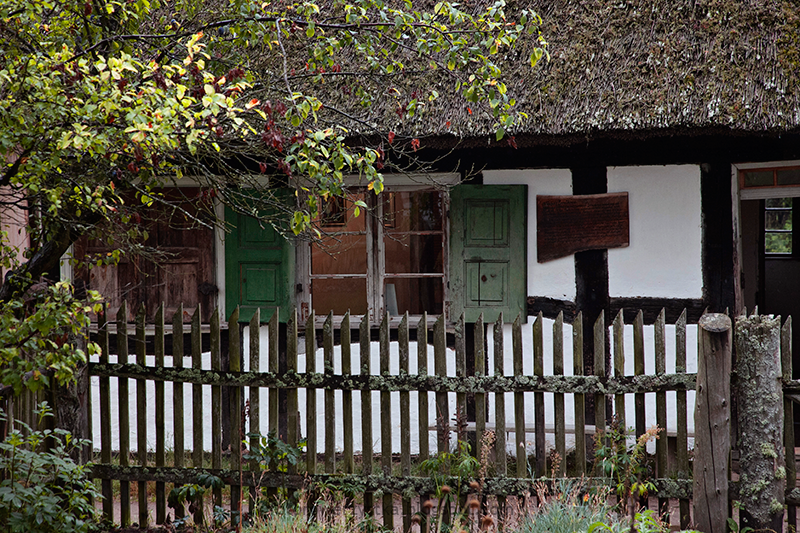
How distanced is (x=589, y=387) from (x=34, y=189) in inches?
103

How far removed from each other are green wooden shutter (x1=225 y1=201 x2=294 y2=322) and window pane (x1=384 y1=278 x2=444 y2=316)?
106 cm

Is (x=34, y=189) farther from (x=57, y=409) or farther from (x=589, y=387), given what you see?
(x=589, y=387)

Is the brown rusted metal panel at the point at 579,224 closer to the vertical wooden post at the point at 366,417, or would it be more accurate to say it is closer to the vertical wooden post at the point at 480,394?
the vertical wooden post at the point at 480,394

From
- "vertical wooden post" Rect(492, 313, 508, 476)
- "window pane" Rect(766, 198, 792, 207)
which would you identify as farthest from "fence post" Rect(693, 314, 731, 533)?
"window pane" Rect(766, 198, 792, 207)

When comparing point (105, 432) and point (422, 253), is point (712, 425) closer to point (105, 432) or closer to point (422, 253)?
point (105, 432)

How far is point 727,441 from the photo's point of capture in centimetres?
294

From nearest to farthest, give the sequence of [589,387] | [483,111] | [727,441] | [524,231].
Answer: [727,441] < [589,387] < [483,111] < [524,231]

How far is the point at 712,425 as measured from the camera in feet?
9.59

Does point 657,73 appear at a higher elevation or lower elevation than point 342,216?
higher

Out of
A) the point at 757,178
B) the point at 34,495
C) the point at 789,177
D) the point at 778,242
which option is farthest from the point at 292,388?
the point at 778,242

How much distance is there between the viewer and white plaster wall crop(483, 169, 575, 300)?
5.05m

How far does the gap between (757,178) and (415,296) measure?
9.37 feet

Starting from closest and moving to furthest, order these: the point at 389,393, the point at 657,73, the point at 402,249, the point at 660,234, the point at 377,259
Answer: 1. the point at 389,393
2. the point at 657,73
3. the point at 660,234
4. the point at 377,259
5. the point at 402,249

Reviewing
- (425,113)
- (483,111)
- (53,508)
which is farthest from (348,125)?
(53,508)
